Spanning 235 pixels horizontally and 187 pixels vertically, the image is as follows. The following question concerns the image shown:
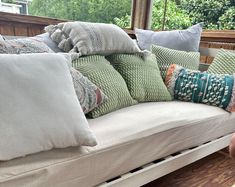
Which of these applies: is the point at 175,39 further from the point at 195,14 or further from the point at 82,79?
the point at 82,79

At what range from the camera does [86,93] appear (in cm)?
112

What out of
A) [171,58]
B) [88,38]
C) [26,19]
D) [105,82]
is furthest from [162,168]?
[26,19]

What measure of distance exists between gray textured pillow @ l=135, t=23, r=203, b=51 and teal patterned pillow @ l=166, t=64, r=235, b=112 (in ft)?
1.33

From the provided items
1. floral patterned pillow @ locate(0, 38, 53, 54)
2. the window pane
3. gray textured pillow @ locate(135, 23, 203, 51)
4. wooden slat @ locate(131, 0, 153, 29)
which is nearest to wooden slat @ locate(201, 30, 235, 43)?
gray textured pillow @ locate(135, 23, 203, 51)

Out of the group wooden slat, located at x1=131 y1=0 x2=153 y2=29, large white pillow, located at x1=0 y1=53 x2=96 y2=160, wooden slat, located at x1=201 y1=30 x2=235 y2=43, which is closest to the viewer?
large white pillow, located at x1=0 y1=53 x2=96 y2=160

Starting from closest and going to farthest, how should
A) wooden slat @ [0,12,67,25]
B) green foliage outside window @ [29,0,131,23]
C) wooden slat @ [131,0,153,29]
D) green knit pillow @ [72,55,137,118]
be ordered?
green knit pillow @ [72,55,137,118] → wooden slat @ [0,12,67,25] → green foliage outside window @ [29,0,131,23] → wooden slat @ [131,0,153,29]

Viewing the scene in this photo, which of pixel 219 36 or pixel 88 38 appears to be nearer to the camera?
pixel 88 38

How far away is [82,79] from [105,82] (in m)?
0.20

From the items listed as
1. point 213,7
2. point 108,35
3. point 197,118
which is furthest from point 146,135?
point 213,7

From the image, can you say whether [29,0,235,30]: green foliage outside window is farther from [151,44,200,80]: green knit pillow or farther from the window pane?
[151,44,200,80]: green knit pillow

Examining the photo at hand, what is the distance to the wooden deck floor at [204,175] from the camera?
1.50m

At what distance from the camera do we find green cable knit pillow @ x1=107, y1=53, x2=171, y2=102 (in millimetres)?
1523

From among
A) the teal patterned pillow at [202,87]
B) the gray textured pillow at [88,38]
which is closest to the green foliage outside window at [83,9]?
the gray textured pillow at [88,38]

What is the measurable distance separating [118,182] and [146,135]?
0.24m
